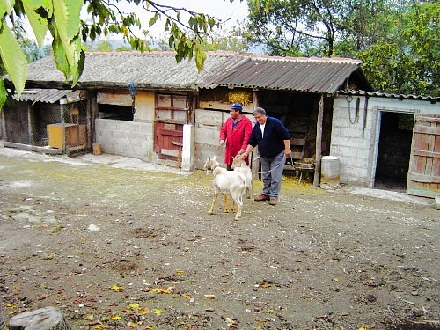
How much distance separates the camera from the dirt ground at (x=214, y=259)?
4.64m

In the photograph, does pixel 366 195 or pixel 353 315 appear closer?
pixel 353 315

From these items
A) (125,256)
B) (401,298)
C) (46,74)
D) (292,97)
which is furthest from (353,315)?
(46,74)

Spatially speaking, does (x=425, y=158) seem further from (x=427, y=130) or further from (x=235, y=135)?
(x=235, y=135)

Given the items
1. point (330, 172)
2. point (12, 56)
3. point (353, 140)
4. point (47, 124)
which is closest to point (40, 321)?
point (12, 56)

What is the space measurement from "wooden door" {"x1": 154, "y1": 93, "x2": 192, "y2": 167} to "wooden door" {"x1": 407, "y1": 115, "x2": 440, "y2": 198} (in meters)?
6.08

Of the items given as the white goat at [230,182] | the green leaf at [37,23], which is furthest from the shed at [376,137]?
the green leaf at [37,23]

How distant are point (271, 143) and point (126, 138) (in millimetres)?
6919

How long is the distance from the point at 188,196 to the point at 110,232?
2.73 m

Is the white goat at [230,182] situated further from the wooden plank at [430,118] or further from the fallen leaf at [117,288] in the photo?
the wooden plank at [430,118]

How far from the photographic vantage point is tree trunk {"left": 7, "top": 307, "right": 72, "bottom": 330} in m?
3.39

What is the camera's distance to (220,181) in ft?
25.0

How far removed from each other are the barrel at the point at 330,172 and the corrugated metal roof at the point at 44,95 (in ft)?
27.8

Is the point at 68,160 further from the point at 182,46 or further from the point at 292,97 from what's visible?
the point at 182,46

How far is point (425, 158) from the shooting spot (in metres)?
9.87
